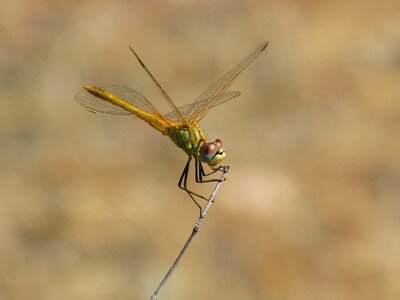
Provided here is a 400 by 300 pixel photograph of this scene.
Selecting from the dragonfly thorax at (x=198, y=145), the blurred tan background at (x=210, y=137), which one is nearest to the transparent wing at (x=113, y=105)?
the dragonfly thorax at (x=198, y=145)

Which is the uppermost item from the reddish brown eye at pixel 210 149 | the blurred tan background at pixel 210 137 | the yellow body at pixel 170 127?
the blurred tan background at pixel 210 137

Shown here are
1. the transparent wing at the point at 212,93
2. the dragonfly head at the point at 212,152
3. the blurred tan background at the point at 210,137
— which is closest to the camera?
the dragonfly head at the point at 212,152

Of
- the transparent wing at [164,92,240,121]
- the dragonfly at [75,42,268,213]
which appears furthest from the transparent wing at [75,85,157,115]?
the transparent wing at [164,92,240,121]

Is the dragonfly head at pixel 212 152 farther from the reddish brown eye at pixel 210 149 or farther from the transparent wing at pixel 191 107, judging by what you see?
the transparent wing at pixel 191 107

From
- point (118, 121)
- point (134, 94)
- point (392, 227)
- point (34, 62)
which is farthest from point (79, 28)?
point (134, 94)

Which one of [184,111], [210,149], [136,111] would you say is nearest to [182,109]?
[184,111]

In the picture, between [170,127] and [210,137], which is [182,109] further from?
[210,137]

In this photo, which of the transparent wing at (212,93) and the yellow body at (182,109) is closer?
the yellow body at (182,109)
